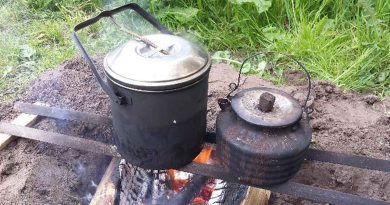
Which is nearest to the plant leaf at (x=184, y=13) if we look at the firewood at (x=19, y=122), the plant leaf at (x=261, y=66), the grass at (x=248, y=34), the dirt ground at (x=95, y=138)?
the grass at (x=248, y=34)

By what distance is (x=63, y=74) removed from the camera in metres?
3.22

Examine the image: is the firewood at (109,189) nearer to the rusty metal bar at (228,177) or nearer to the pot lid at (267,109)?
the rusty metal bar at (228,177)

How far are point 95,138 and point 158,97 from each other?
116cm

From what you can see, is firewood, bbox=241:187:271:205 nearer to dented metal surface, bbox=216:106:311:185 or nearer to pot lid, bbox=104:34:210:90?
dented metal surface, bbox=216:106:311:185

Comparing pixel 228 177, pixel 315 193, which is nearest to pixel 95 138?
pixel 228 177

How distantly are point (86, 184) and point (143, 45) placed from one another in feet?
3.89

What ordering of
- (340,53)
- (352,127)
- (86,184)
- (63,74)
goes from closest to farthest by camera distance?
(86,184) → (352,127) → (63,74) → (340,53)

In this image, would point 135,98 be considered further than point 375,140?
No

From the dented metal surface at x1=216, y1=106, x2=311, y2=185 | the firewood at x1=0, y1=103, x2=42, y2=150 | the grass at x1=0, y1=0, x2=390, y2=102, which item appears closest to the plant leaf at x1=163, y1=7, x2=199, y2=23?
the grass at x1=0, y1=0, x2=390, y2=102

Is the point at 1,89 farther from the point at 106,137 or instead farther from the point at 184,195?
the point at 184,195

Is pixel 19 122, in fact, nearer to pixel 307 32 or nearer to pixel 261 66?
pixel 261 66

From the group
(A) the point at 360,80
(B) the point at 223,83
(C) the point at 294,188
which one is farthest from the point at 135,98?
(A) the point at 360,80

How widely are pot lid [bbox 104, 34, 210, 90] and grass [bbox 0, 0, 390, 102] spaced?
5.65 feet

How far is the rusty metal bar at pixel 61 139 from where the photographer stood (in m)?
2.27
